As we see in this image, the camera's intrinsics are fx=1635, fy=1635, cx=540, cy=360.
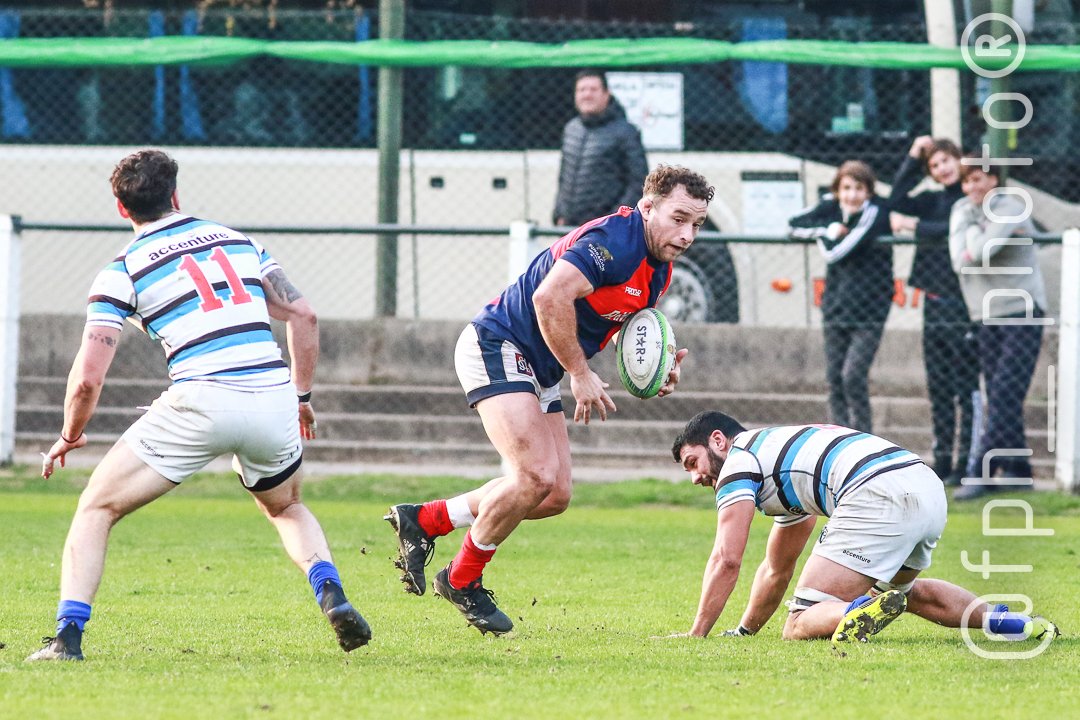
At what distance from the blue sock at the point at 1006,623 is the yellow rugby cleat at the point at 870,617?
478mm

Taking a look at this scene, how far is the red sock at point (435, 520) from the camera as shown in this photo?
697cm

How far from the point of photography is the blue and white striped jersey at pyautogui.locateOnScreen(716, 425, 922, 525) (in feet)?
20.7

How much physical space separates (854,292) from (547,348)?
5.13 metres

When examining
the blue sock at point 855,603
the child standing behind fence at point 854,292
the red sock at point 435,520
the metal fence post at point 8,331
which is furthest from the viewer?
the metal fence post at point 8,331

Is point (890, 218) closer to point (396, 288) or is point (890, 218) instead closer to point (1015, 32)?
point (1015, 32)

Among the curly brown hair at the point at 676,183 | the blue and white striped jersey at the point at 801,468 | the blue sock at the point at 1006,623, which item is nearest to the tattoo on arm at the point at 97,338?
the curly brown hair at the point at 676,183

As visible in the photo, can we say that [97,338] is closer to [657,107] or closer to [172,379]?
[172,379]

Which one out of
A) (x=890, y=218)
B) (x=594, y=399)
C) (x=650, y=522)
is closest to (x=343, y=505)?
(x=650, y=522)

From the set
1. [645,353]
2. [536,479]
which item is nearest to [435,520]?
[536,479]

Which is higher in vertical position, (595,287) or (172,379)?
(595,287)

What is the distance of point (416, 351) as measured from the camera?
13.7 m

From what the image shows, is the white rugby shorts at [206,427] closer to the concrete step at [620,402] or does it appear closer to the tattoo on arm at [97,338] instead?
the tattoo on arm at [97,338]

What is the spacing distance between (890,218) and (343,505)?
14.3 feet

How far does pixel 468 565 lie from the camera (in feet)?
21.6
